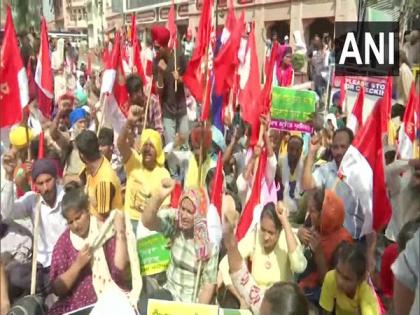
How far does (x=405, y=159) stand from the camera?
3180 mm

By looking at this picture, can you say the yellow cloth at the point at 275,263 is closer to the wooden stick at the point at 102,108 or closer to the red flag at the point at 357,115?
the red flag at the point at 357,115

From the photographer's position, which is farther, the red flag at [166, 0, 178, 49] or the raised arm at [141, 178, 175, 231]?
the red flag at [166, 0, 178, 49]

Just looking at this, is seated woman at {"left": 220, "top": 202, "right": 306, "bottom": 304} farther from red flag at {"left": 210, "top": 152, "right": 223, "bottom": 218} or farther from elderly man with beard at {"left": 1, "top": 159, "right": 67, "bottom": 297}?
elderly man with beard at {"left": 1, "top": 159, "right": 67, "bottom": 297}

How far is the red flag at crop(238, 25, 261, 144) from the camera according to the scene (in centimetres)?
348

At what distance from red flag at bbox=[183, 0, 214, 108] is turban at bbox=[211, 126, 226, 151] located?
0.59ft

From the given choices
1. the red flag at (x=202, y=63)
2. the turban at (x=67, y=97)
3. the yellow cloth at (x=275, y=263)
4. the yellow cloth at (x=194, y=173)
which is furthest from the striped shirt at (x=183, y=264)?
the turban at (x=67, y=97)

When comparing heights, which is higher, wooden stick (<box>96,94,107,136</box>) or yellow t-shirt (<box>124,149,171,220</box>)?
wooden stick (<box>96,94,107,136</box>)

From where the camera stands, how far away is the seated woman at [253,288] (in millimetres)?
2318

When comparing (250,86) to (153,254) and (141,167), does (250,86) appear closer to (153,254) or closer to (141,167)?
(141,167)

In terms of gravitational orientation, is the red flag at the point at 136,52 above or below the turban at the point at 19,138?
above

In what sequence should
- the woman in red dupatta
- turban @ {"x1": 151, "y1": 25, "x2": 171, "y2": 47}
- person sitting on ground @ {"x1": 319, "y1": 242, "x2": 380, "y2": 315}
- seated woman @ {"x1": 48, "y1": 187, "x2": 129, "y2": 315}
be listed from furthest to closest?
the woman in red dupatta
turban @ {"x1": 151, "y1": 25, "x2": 171, "y2": 47}
seated woman @ {"x1": 48, "y1": 187, "x2": 129, "y2": 315}
person sitting on ground @ {"x1": 319, "y1": 242, "x2": 380, "y2": 315}

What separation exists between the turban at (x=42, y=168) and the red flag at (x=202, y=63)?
2.80 feet

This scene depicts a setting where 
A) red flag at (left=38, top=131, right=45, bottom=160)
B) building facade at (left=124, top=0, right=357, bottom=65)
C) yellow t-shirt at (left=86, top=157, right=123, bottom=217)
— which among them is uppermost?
building facade at (left=124, top=0, right=357, bottom=65)

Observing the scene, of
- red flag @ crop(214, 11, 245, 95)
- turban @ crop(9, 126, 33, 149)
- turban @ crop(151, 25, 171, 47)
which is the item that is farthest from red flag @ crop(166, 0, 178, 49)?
turban @ crop(9, 126, 33, 149)
